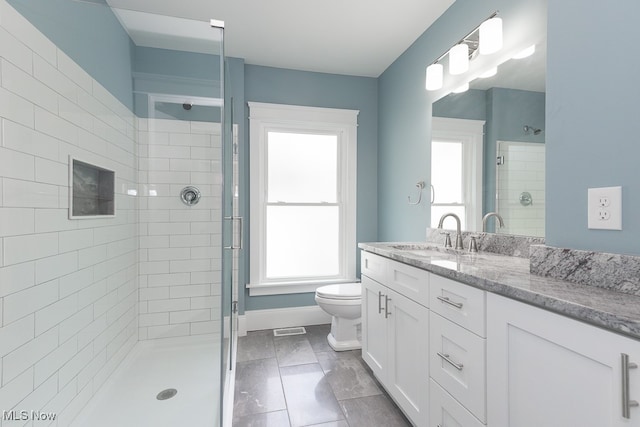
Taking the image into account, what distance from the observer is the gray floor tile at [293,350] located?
222cm

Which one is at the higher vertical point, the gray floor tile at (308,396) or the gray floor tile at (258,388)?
the gray floor tile at (308,396)

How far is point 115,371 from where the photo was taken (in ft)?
5.98

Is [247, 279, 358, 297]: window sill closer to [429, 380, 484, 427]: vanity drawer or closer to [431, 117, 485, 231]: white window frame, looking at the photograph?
[431, 117, 485, 231]: white window frame

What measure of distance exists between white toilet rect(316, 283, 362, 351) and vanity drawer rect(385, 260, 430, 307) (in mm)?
623

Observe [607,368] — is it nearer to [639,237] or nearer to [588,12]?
[639,237]

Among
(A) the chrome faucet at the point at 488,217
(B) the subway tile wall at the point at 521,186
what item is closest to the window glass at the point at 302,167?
(A) the chrome faucet at the point at 488,217

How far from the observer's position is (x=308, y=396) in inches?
70.4

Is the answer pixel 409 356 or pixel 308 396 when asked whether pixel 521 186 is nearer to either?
pixel 409 356

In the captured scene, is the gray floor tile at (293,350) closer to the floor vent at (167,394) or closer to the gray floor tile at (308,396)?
the gray floor tile at (308,396)

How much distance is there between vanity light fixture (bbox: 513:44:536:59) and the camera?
1.49 meters

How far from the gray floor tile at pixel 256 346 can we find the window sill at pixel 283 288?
1.19 feet

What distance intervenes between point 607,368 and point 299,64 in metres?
2.93

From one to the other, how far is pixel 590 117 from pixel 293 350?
228 cm

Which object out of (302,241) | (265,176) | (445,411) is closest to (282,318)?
(302,241)
